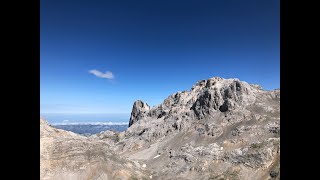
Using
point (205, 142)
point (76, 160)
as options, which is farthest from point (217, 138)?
point (76, 160)

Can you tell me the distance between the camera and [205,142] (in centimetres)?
13062

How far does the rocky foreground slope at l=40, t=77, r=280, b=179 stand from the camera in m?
98.5

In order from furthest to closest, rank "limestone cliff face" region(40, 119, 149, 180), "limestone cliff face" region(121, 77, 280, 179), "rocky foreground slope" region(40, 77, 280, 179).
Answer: "limestone cliff face" region(121, 77, 280, 179) → "rocky foreground slope" region(40, 77, 280, 179) → "limestone cliff face" region(40, 119, 149, 180)

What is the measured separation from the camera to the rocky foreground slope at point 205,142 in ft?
323

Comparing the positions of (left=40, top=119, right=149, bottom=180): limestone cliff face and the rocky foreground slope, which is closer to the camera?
(left=40, top=119, right=149, bottom=180): limestone cliff face

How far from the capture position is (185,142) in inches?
5448

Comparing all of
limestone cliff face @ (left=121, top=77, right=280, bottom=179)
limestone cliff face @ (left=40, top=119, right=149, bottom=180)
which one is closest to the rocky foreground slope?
limestone cliff face @ (left=121, top=77, right=280, bottom=179)

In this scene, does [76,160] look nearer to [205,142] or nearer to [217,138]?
[205,142]

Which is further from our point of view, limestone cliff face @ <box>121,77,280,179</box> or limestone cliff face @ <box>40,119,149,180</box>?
limestone cliff face @ <box>121,77,280,179</box>

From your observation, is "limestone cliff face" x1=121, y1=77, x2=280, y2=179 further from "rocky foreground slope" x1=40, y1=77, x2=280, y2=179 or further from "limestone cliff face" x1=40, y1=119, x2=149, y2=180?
"limestone cliff face" x1=40, y1=119, x2=149, y2=180

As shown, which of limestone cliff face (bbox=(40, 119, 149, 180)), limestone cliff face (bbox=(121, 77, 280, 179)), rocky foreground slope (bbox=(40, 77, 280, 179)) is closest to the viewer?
limestone cliff face (bbox=(40, 119, 149, 180))
